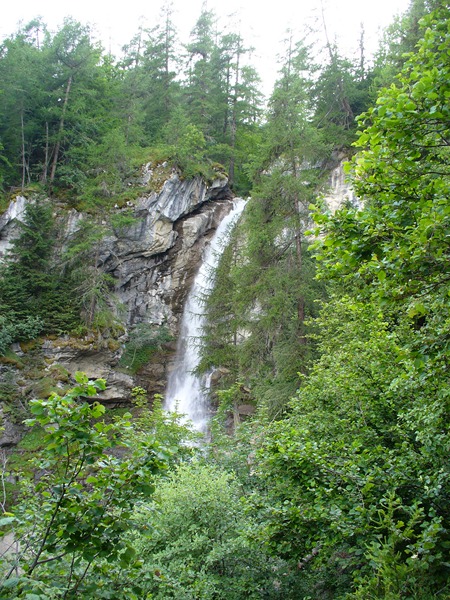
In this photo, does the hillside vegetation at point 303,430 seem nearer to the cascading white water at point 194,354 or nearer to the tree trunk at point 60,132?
the cascading white water at point 194,354

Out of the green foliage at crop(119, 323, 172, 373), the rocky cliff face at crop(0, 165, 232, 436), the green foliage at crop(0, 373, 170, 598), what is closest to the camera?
the green foliage at crop(0, 373, 170, 598)

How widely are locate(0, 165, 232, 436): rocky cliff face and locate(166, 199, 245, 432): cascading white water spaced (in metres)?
0.50

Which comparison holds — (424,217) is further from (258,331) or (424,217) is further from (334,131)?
(334,131)

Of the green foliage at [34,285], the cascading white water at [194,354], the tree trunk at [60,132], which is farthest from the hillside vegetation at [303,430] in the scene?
the tree trunk at [60,132]

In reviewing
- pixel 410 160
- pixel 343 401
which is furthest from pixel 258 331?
pixel 410 160

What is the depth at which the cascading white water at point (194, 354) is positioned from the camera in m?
21.1

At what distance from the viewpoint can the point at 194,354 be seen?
2344 cm

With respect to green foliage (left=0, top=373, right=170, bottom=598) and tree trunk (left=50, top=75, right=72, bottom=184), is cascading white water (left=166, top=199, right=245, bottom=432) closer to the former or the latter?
tree trunk (left=50, top=75, right=72, bottom=184)

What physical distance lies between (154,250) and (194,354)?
20.9 ft

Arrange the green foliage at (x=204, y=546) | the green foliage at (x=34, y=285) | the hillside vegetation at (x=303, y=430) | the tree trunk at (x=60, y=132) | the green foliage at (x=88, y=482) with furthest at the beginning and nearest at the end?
the tree trunk at (x=60, y=132), the green foliage at (x=34, y=285), the green foliage at (x=204, y=546), the hillside vegetation at (x=303, y=430), the green foliage at (x=88, y=482)

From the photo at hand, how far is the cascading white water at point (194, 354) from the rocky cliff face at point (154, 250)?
504 millimetres

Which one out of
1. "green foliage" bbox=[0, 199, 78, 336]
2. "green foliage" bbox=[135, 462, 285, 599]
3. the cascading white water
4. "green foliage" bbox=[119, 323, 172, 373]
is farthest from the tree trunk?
"green foliage" bbox=[135, 462, 285, 599]

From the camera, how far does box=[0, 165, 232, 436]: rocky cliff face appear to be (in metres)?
23.9

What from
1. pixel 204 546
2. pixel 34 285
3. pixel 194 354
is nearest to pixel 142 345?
pixel 194 354
